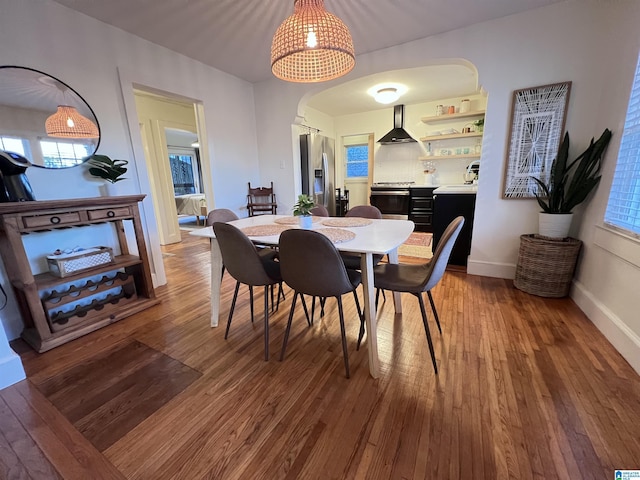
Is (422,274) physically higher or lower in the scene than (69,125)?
lower

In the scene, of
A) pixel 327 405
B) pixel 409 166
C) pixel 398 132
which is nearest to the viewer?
pixel 327 405

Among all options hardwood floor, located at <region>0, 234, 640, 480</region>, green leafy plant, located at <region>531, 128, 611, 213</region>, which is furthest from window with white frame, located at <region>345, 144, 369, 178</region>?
hardwood floor, located at <region>0, 234, 640, 480</region>

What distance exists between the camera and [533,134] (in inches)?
92.0

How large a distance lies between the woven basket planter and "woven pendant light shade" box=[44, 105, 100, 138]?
3.93 meters

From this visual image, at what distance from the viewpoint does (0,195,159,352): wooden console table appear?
5.35 feet

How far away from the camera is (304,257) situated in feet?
4.22

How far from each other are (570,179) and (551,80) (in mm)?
881

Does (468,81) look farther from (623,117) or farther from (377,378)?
(377,378)

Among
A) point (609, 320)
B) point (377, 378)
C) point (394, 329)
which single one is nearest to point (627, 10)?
point (609, 320)

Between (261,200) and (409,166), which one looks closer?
(261,200)

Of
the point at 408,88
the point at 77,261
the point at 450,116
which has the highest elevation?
the point at 408,88

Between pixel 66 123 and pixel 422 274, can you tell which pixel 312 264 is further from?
pixel 66 123

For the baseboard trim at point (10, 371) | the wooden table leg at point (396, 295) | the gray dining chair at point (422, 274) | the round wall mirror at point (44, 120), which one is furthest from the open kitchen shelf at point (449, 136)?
the baseboard trim at point (10, 371)

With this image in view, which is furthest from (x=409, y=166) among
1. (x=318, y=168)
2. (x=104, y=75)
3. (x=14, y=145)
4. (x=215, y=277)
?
(x=14, y=145)
